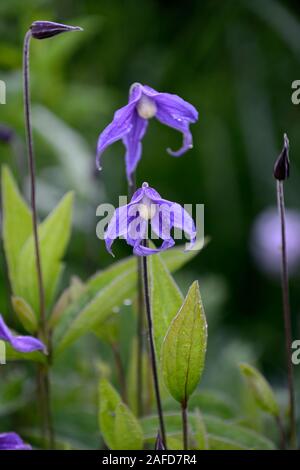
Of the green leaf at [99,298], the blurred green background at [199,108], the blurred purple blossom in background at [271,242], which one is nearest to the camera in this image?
the green leaf at [99,298]

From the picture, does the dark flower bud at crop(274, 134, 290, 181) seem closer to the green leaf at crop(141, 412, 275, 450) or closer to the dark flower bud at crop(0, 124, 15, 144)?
the green leaf at crop(141, 412, 275, 450)

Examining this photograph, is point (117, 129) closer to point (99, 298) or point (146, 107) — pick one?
point (146, 107)

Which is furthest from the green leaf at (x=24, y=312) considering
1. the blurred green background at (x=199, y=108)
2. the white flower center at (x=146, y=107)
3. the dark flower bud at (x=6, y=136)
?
the blurred green background at (x=199, y=108)

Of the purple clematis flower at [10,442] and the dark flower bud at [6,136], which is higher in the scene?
the dark flower bud at [6,136]

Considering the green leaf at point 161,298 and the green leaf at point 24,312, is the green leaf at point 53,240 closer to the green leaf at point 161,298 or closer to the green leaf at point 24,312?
the green leaf at point 24,312

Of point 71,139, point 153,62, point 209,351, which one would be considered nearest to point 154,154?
point 153,62

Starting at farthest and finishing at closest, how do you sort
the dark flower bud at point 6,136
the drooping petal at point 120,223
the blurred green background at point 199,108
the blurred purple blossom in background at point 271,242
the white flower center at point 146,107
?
the blurred purple blossom in background at point 271,242, the blurred green background at point 199,108, the dark flower bud at point 6,136, the white flower center at point 146,107, the drooping petal at point 120,223

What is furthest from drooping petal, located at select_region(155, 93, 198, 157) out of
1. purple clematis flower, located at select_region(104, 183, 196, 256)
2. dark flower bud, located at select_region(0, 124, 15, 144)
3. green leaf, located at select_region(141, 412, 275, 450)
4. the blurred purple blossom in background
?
the blurred purple blossom in background
